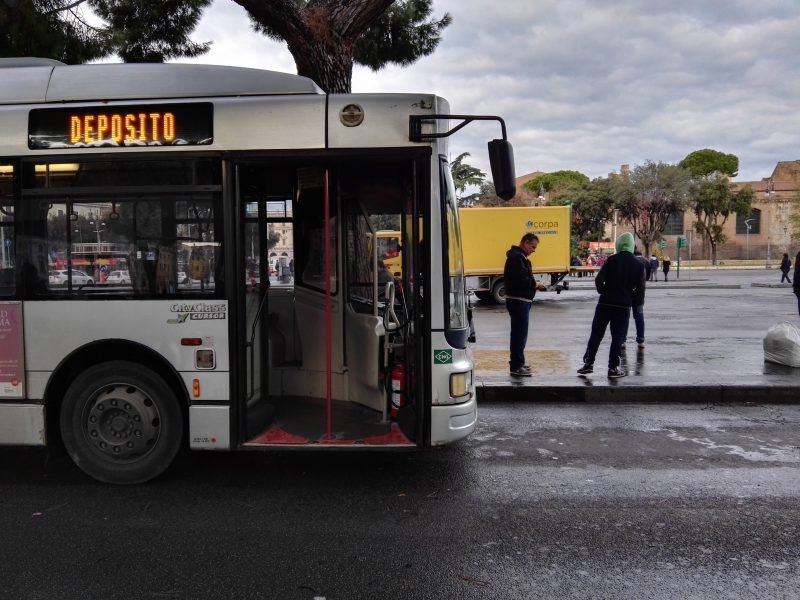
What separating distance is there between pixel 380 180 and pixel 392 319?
117 centimetres

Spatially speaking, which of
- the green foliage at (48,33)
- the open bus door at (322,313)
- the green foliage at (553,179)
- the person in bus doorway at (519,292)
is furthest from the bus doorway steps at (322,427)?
the green foliage at (553,179)

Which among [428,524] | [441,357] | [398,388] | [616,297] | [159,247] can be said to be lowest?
[428,524]

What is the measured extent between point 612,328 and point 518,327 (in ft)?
3.91

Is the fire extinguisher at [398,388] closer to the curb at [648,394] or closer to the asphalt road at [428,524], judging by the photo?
the asphalt road at [428,524]

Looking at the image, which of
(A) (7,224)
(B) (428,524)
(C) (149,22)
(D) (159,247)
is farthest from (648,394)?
(C) (149,22)

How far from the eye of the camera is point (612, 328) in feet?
26.7

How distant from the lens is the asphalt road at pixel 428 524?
127 inches

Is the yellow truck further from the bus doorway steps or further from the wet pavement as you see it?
the bus doorway steps

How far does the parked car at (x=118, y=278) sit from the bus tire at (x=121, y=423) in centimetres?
57

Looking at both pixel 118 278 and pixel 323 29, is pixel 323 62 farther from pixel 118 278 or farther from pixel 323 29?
pixel 118 278

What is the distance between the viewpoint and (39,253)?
458cm

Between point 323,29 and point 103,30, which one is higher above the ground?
point 103,30

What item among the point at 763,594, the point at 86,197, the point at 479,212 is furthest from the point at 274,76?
the point at 479,212

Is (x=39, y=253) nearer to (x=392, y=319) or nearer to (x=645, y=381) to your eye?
(x=392, y=319)
